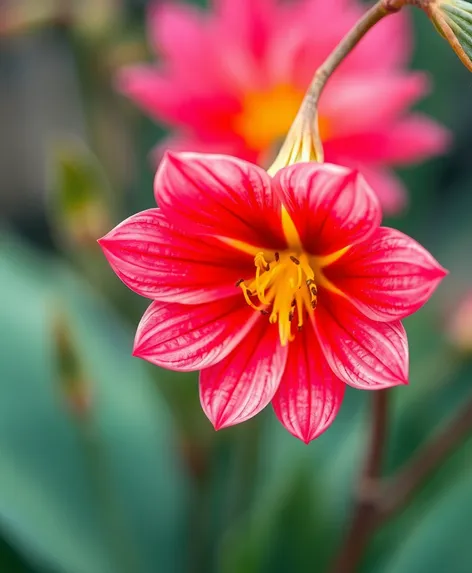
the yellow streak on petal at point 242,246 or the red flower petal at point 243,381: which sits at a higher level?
the yellow streak on petal at point 242,246

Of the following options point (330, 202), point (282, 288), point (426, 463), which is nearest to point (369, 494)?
point (426, 463)

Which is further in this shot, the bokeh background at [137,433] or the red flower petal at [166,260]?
the bokeh background at [137,433]

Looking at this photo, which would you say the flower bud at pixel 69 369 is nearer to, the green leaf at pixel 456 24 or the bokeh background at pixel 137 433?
the bokeh background at pixel 137 433

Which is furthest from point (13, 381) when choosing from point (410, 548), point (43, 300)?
point (410, 548)

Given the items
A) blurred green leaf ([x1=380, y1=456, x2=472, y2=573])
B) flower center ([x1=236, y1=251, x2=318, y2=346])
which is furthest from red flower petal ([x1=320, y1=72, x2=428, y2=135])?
blurred green leaf ([x1=380, y1=456, x2=472, y2=573])

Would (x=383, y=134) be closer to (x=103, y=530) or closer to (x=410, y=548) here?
(x=410, y=548)

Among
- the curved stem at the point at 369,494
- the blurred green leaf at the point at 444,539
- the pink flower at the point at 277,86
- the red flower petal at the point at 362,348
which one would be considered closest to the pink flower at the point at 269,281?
the red flower petal at the point at 362,348

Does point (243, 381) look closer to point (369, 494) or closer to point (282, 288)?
point (282, 288)
